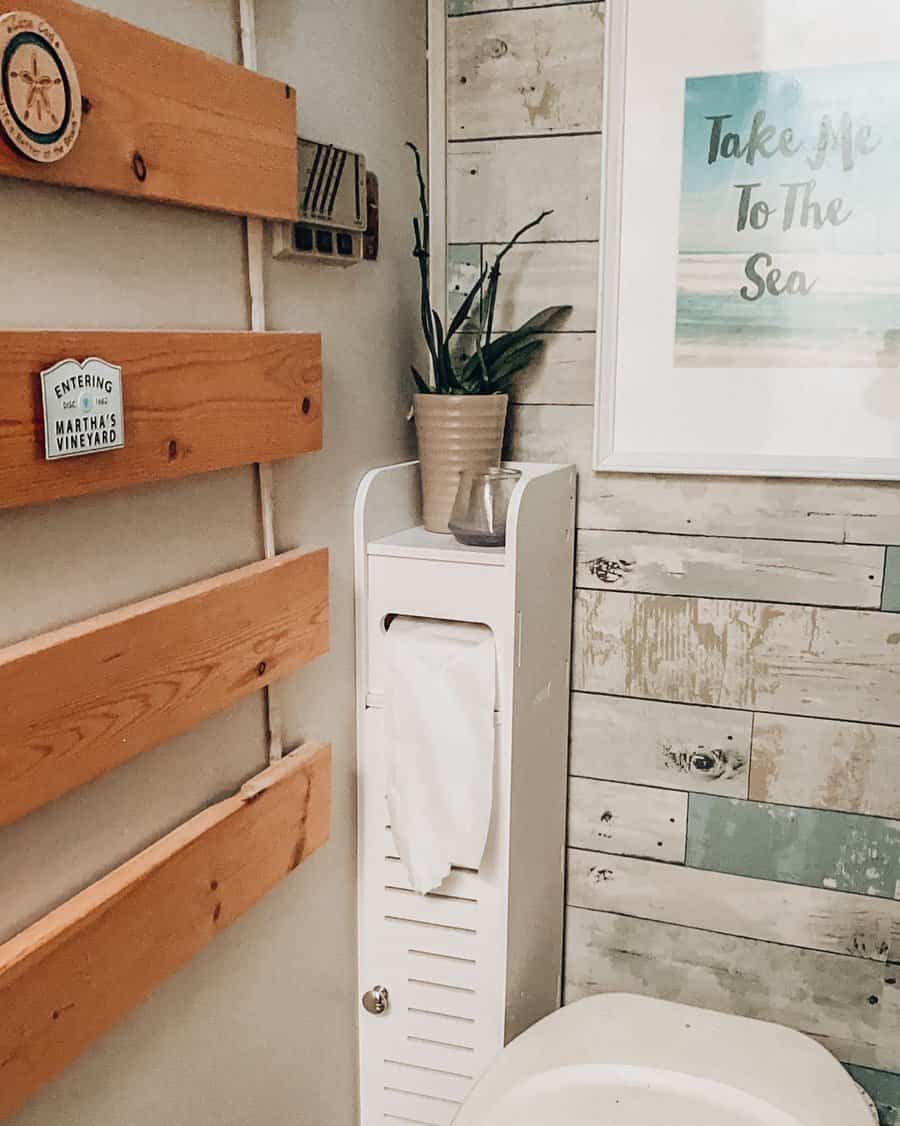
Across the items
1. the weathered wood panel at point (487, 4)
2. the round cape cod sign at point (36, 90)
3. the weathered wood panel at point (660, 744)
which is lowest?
the weathered wood panel at point (660, 744)

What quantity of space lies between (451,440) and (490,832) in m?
0.49

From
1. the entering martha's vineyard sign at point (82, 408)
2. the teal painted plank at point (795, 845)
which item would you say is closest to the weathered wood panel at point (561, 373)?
the teal painted plank at point (795, 845)

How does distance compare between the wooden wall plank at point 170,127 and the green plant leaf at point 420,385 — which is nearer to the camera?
the wooden wall plank at point 170,127

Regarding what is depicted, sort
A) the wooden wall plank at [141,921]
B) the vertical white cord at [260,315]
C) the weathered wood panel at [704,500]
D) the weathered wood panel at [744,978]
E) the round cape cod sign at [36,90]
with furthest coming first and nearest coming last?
the weathered wood panel at [744,978] < the weathered wood panel at [704,500] < the vertical white cord at [260,315] < the wooden wall plank at [141,921] < the round cape cod sign at [36,90]

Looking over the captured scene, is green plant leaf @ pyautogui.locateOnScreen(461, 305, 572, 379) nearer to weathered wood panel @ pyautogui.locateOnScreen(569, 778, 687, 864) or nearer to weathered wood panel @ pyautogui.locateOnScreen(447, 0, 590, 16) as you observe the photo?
weathered wood panel @ pyautogui.locateOnScreen(447, 0, 590, 16)

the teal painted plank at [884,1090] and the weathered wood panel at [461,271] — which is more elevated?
the weathered wood panel at [461,271]

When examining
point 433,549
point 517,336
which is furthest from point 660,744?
point 517,336

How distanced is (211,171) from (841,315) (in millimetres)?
798

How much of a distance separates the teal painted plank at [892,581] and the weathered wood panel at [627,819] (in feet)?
1.27

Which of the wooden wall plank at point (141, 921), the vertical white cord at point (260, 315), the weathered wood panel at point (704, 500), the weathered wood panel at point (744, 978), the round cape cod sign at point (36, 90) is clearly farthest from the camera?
the weathered wood panel at point (744, 978)

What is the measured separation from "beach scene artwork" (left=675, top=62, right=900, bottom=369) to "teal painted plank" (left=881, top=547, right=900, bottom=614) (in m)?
0.25

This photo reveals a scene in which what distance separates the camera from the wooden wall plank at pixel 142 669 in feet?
2.59

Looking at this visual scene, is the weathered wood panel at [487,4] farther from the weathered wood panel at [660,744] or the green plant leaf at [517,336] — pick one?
the weathered wood panel at [660,744]

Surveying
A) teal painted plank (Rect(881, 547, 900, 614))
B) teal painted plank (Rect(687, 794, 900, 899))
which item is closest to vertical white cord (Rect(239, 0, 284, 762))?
teal painted plank (Rect(687, 794, 900, 899))
